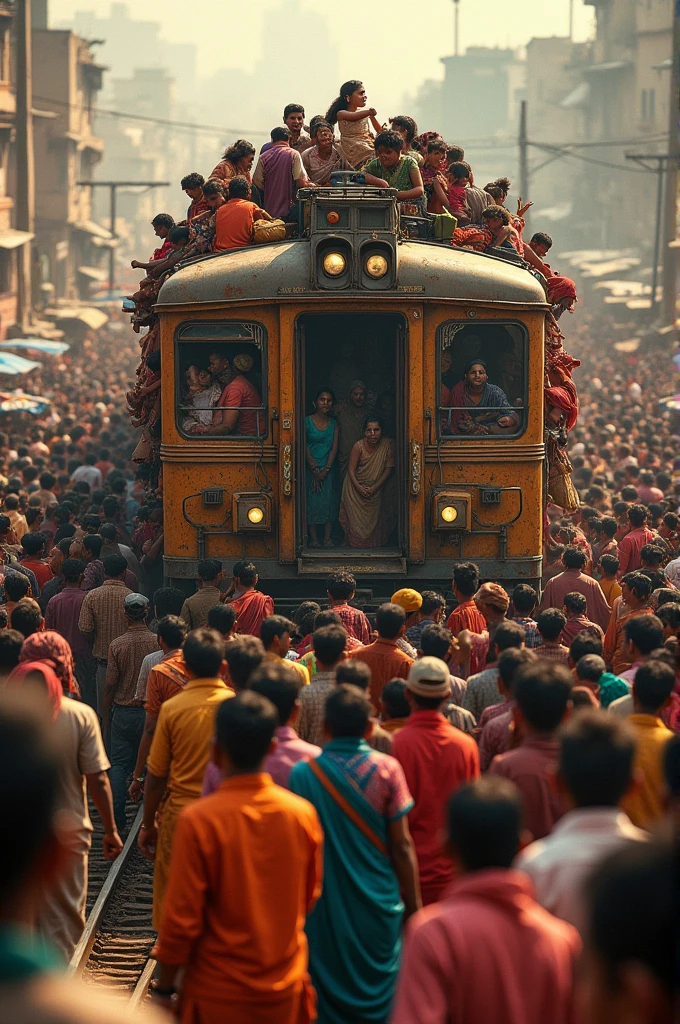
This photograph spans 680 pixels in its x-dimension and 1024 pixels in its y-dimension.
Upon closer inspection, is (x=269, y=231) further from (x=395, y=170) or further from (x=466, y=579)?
(x=466, y=579)

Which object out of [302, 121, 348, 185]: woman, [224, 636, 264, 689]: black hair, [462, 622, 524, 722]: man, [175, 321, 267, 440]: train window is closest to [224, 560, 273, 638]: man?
[175, 321, 267, 440]: train window

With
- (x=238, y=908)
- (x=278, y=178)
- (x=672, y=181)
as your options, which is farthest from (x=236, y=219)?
(x=672, y=181)

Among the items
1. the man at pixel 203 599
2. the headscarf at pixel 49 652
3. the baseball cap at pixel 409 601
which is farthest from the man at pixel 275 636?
the man at pixel 203 599

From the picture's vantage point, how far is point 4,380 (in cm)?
3009

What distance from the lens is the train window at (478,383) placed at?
10.9 meters

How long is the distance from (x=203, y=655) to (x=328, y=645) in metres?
0.83

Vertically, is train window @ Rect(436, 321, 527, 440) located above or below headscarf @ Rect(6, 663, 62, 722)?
above

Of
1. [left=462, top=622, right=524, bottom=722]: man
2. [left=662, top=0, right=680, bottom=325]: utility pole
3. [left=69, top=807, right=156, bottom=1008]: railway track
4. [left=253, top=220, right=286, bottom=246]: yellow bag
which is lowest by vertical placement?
[left=69, top=807, right=156, bottom=1008]: railway track

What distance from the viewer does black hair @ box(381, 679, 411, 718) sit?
6.31 m

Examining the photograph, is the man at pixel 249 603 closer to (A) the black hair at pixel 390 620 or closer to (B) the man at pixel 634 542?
(A) the black hair at pixel 390 620

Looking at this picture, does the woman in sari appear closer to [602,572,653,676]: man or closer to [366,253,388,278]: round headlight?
[602,572,653,676]: man

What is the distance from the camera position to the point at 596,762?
4.27m

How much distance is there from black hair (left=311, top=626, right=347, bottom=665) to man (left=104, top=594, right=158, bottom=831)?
237 cm

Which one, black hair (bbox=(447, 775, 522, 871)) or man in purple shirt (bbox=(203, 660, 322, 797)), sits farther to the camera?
man in purple shirt (bbox=(203, 660, 322, 797))
